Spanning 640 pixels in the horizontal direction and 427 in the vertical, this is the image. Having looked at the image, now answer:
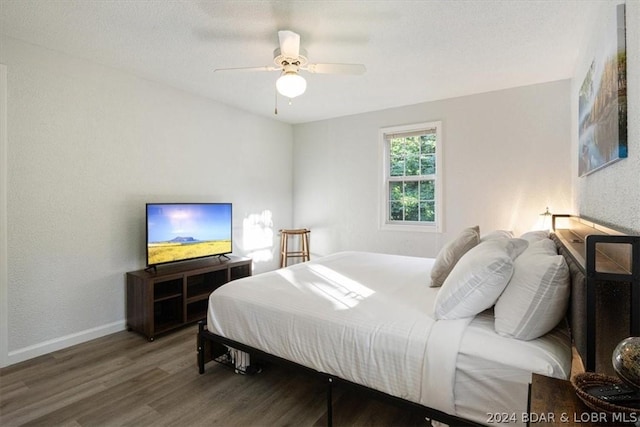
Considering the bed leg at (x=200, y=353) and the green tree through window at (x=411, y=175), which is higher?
the green tree through window at (x=411, y=175)

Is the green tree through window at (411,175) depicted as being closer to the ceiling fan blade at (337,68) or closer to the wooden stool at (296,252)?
the wooden stool at (296,252)

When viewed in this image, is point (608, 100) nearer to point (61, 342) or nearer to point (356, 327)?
point (356, 327)

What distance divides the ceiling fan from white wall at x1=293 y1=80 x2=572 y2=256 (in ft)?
6.77

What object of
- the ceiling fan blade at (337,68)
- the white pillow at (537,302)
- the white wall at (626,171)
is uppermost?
the ceiling fan blade at (337,68)

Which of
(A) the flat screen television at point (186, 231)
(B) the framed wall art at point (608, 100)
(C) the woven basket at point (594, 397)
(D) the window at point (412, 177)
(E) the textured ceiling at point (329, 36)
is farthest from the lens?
(D) the window at point (412, 177)

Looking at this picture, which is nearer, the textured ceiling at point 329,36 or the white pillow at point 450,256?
the textured ceiling at point 329,36

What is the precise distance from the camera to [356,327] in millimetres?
1638

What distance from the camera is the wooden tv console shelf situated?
2.92 metres

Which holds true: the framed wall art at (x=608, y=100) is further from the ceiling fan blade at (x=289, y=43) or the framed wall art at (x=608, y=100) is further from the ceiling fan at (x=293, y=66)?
the ceiling fan blade at (x=289, y=43)

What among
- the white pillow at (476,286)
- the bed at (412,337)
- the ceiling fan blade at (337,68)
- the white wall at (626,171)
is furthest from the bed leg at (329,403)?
the ceiling fan blade at (337,68)

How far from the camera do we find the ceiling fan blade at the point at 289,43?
2.14 m

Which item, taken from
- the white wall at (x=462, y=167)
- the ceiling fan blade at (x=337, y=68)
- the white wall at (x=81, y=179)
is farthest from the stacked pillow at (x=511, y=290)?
the white wall at (x=81, y=179)

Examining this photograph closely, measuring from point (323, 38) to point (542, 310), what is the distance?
7.58 ft

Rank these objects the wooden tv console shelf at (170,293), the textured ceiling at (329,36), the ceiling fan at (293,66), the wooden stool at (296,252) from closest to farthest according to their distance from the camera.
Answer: the textured ceiling at (329,36), the ceiling fan at (293,66), the wooden tv console shelf at (170,293), the wooden stool at (296,252)
